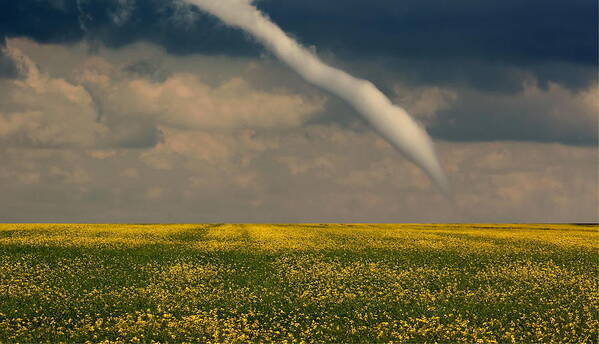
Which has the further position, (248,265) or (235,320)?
(248,265)

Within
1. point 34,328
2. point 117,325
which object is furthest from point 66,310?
point 117,325

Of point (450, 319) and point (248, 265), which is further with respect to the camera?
point (248, 265)

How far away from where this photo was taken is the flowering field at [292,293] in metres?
21.0

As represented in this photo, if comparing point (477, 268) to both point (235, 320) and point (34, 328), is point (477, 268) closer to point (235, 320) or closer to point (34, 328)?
point (235, 320)

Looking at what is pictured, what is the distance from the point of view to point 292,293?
27000 millimetres

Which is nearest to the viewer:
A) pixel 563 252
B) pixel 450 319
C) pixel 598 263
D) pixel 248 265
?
pixel 450 319

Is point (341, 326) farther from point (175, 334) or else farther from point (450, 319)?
point (175, 334)

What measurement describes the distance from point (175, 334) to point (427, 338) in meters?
9.53

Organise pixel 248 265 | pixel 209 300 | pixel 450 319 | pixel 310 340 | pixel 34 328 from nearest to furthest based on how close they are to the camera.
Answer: pixel 310 340
pixel 34 328
pixel 450 319
pixel 209 300
pixel 248 265

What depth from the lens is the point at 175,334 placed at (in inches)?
806

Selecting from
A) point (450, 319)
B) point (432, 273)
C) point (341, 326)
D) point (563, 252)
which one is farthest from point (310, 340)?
point (563, 252)

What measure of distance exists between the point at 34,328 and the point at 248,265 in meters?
16.2

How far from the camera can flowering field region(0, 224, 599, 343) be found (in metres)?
21.0

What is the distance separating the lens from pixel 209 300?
25.9 m
